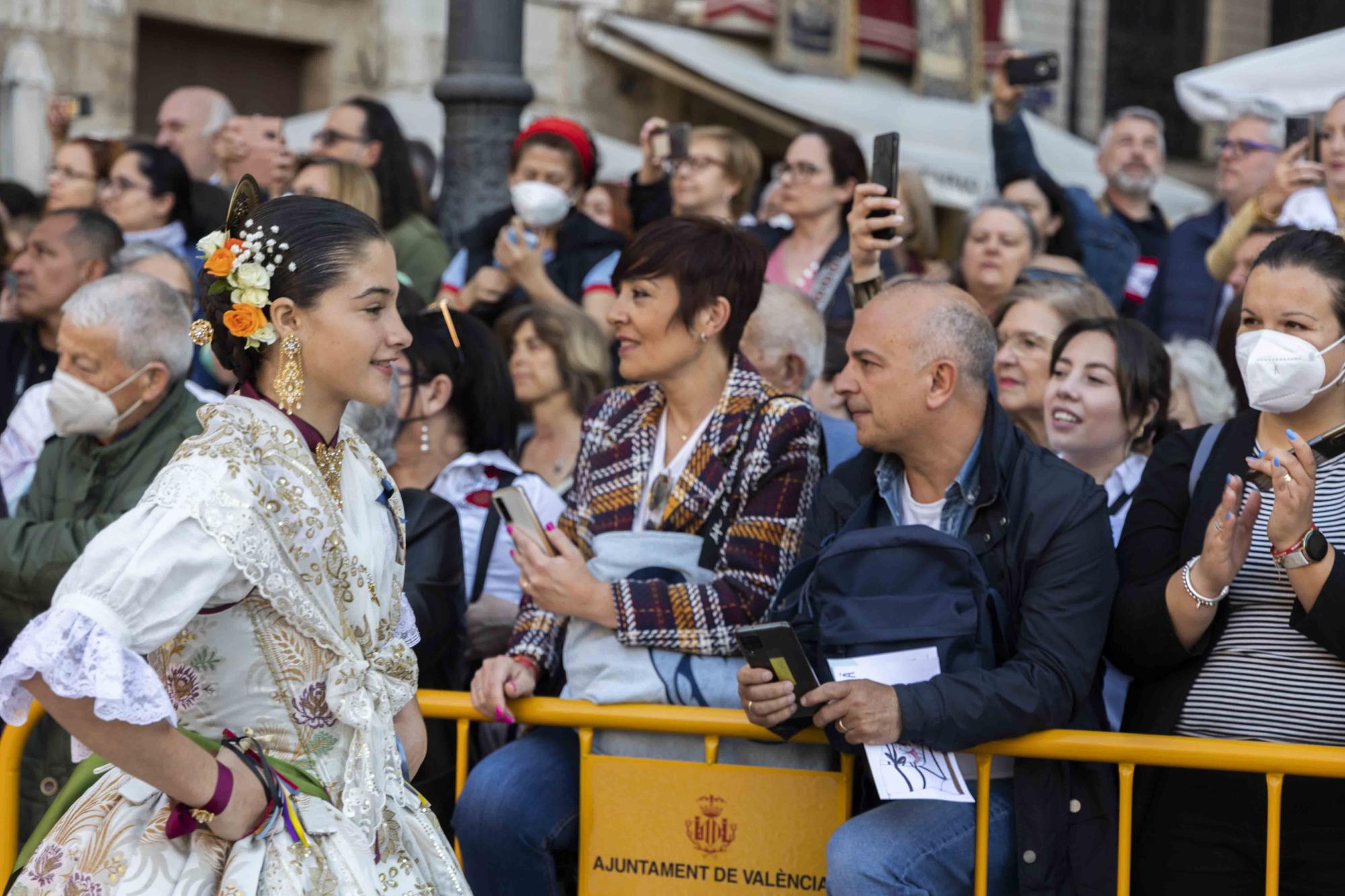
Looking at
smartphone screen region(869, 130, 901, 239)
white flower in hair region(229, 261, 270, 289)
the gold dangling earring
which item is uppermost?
smartphone screen region(869, 130, 901, 239)

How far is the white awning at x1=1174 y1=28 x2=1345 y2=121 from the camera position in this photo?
8.77 metres

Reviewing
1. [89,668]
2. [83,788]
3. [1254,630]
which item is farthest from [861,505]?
[89,668]

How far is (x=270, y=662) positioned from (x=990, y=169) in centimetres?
1093

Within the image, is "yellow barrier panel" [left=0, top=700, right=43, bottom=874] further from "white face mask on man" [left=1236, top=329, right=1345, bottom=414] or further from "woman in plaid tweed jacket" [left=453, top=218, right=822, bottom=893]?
"white face mask on man" [left=1236, top=329, right=1345, bottom=414]

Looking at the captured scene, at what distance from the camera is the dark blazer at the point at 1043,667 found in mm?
3512

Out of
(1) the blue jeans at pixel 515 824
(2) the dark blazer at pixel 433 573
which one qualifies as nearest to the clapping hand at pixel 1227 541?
(1) the blue jeans at pixel 515 824

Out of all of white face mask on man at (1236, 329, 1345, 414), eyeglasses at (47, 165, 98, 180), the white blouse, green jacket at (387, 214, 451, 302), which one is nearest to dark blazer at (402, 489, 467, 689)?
the white blouse

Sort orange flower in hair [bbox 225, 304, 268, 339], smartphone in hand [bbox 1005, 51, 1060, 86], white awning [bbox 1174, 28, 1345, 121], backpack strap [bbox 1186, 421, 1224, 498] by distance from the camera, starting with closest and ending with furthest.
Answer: orange flower in hair [bbox 225, 304, 268, 339], backpack strap [bbox 1186, 421, 1224, 498], smartphone in hand [bbox 1005, 51, 1060, 86], white awning [bbox 1174, 28, 1345, 121]

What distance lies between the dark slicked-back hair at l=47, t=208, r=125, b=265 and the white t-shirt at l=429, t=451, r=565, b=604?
2.19m

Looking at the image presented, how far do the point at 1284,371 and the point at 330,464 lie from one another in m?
2.01

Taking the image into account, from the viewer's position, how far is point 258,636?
2828 mm

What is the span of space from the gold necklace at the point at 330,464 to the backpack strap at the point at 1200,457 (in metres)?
1.95

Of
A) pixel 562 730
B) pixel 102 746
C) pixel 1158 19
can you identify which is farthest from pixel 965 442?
pixel 1158 19

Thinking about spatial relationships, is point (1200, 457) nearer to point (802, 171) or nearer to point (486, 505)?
point (486, 505)
